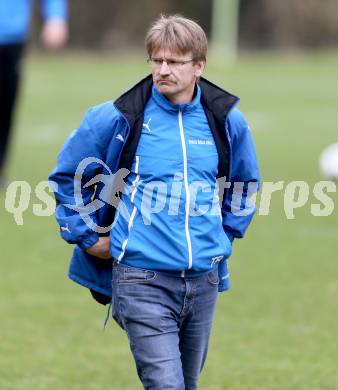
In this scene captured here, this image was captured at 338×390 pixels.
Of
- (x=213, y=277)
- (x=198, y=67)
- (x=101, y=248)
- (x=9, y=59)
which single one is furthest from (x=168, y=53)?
(x=9, y=59)

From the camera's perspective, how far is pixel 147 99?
4.94 meters

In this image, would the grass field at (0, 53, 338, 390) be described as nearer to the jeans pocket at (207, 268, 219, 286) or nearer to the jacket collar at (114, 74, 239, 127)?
the jeans pocket at (207, 268, 219, 286)

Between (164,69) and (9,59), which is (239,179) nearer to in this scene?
(164,69)

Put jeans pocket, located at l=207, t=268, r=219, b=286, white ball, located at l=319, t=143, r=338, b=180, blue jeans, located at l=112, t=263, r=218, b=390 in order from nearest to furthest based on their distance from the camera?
blue jeans, located at l=112, t=263, r=218, b=390 < jeans pocket, located at l=207, t=268, r=219, b=286 < white ball, located at l=319, t=143, r=338, b=180

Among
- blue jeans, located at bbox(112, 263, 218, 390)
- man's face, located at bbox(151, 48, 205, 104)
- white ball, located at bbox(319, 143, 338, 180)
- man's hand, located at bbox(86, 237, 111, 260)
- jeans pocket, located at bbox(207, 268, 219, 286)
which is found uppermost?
man's face, located at bbox(151, 48, 205, 104)

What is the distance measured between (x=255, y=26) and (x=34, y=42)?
655 cm

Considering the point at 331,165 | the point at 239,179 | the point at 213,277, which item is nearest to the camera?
the point at 213,277

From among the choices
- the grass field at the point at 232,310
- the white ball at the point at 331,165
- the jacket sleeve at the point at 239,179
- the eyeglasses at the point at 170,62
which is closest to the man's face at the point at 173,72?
the eyeglasses at the point at 170,62

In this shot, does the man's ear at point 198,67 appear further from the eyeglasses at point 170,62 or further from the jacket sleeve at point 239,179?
the jacket sleeve at point 239,179

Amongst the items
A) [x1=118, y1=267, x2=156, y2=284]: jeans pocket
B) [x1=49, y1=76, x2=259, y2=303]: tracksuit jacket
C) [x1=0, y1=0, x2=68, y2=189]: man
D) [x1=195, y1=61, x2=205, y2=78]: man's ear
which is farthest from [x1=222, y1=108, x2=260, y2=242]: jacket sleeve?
[x1=0, y1=0, x2=68, y2=189]: man

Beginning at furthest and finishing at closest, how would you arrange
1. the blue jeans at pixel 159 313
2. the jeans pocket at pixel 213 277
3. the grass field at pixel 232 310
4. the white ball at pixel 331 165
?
1. the white ball at pixel 331 165
2. the grass field at pixel 232 310
3. the jeans pocket at pixel 213 277
4. the blue jeans at pixel 159 313

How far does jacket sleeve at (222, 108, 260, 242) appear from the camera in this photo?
16.4 feet

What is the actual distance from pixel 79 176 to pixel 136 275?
18.4 inches

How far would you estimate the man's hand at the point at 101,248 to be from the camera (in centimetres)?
493
